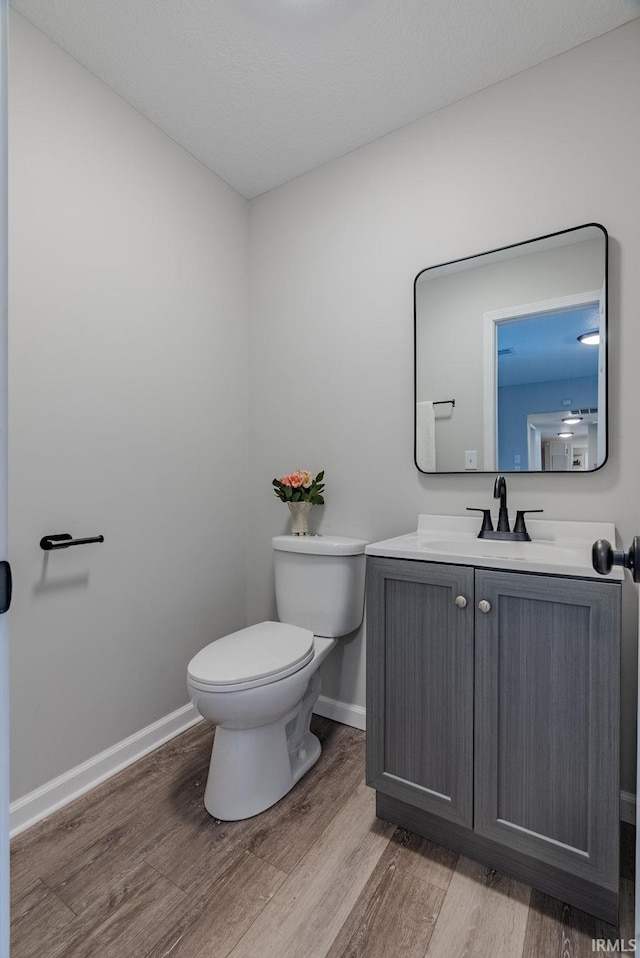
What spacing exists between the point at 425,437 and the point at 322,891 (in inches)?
57.0

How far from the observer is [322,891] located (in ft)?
4.04

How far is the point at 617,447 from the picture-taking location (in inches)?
58.8

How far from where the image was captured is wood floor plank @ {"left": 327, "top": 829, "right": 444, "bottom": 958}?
108cm

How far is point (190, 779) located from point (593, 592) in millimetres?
1487

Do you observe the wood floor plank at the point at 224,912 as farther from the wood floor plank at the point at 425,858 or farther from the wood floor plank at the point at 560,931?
the wood floor plank at the point at 560,931

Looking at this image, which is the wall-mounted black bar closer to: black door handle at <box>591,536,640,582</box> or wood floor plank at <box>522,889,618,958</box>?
black door handle at <box>591,536,640,582</box>

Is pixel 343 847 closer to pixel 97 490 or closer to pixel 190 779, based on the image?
pixel 190 779

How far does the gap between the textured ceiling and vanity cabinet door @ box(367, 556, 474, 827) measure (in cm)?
169

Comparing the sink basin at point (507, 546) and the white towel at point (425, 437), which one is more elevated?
the white towel at point (425, 437)

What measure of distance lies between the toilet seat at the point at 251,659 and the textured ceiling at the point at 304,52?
2.00m

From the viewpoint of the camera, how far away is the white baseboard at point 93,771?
146 cm

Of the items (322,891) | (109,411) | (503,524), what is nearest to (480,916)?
(322,891)

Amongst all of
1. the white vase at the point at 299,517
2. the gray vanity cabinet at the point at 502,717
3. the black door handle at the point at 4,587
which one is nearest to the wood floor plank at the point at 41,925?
the gray vanity cabinet at the point at 502,717

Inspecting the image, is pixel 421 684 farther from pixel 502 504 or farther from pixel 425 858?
pixel 502 504
